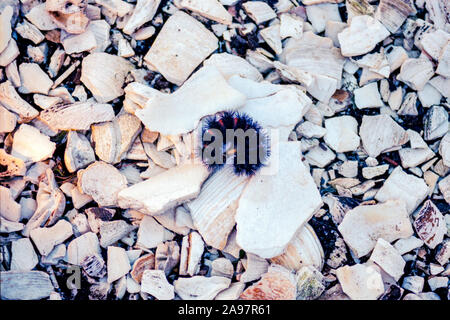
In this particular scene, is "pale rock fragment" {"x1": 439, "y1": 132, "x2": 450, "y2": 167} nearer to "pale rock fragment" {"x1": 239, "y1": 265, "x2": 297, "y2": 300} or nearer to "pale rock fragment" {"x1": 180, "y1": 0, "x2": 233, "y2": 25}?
"pale rock fragment" {"x1": 239, "y1": 265, "x2": 297, "y2": 300}

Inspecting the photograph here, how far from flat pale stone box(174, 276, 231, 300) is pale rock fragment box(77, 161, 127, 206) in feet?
1.61

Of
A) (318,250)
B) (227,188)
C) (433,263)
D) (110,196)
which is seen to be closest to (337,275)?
(318,250)

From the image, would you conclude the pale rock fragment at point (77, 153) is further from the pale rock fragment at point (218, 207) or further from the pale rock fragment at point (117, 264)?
the pale rock fragment at point (218, 207)

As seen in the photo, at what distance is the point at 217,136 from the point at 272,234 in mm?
497

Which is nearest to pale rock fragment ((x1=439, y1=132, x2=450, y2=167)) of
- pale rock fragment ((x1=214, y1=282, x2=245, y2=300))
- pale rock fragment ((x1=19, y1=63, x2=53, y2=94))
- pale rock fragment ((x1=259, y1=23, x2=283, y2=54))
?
pale rock fragment ((x1=259, y1=23, x2=283, y2=54))

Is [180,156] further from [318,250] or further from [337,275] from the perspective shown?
[337,275]

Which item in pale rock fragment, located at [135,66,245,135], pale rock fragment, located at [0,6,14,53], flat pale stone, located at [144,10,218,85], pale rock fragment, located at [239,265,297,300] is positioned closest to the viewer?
pale rock fragment, located at [239,265,297,300]

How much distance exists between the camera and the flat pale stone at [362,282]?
199 centimetres

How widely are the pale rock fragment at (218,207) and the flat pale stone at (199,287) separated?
0.51ft

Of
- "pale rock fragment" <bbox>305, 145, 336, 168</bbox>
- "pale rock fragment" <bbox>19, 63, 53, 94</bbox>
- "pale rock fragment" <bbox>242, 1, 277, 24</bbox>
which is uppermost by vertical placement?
"pale rock fragment" <bbox>242, 1, 277, 24</bbox>

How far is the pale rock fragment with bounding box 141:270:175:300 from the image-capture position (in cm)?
199

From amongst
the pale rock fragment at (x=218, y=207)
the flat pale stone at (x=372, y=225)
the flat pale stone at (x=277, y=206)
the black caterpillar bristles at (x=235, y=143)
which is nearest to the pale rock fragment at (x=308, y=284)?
the flat pale stone at (x=277, y=206)

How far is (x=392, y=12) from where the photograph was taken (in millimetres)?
2330

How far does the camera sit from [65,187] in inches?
83.7
